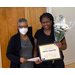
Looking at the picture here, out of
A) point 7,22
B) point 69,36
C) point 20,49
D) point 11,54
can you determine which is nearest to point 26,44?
point 20,49

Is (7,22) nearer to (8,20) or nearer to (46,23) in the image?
(8,20)

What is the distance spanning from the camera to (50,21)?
1.48 m

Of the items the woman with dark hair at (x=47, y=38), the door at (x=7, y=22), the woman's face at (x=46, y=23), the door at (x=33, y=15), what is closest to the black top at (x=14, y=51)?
the woman with dark hair at (x=47, y=38)

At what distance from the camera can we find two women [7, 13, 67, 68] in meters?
1.30

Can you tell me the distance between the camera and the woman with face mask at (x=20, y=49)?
1.29m

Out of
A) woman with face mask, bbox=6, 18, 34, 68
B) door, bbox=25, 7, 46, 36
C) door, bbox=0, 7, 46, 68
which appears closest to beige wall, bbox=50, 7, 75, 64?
door, bbox=25, 7, 46, 36

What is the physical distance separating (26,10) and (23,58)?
151 centimetres

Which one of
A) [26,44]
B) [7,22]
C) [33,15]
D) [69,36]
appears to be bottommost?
[26,44]

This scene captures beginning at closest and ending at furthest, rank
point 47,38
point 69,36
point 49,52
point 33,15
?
point 49,52
point 47,38
point 33,15
point 69,36

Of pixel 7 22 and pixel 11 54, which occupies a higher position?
pixel 7 22

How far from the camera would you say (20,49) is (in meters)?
1.33

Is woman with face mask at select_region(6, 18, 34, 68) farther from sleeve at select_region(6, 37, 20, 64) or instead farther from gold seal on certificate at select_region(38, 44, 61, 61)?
gold seal on certificate at select_region(38, 44, 61, 61)

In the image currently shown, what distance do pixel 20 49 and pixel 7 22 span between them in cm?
115

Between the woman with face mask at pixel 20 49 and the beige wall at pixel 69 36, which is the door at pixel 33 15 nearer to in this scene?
the beige wall at pixel 69 36
